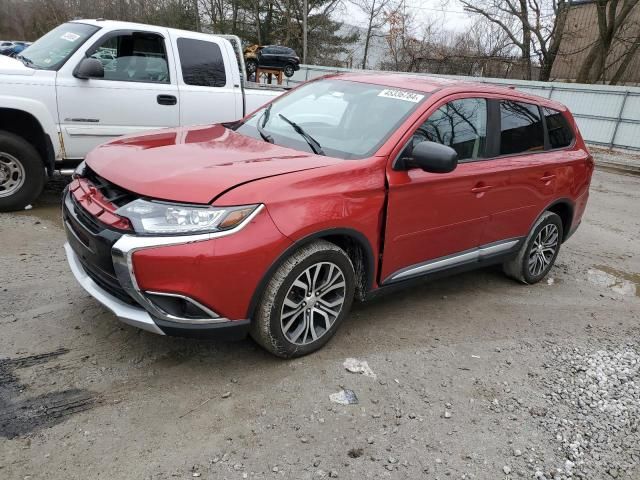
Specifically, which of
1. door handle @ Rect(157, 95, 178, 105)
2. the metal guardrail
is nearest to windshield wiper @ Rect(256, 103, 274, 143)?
door handle @ Rect(157, 95, 178, 105)

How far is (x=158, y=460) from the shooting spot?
2.44 meters

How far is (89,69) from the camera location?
531 centimetres

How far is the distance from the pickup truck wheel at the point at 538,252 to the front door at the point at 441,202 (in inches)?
34.8

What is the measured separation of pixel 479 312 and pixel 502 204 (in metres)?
0.91

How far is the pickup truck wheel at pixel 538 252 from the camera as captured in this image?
481 centimetres

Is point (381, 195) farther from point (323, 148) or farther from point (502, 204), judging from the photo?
point (502, 204)

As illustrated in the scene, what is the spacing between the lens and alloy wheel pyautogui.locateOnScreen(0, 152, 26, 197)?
532cm

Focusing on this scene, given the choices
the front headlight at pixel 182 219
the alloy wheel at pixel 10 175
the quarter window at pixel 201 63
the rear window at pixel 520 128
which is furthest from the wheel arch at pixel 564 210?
the alloy wheel at pixel 10 175

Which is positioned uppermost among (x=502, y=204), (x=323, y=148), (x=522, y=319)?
(x=323, y=148)

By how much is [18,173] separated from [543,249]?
17.6 feet

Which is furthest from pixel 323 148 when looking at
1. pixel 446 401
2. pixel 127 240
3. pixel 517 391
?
pixel 517 391

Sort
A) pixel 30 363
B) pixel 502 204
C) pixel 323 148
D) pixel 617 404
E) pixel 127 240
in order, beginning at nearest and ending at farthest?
pixel 127 240
pixel 30 363
pixel 617 404
pixel 323 148
pixel 502 204

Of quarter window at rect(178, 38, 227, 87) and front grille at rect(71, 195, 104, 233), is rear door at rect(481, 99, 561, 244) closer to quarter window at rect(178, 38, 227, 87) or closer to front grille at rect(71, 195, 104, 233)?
front grille at rect(71, 195, 104, 233)

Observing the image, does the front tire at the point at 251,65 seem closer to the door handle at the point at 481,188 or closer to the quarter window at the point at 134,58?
the quarter window at the point at 134,58
